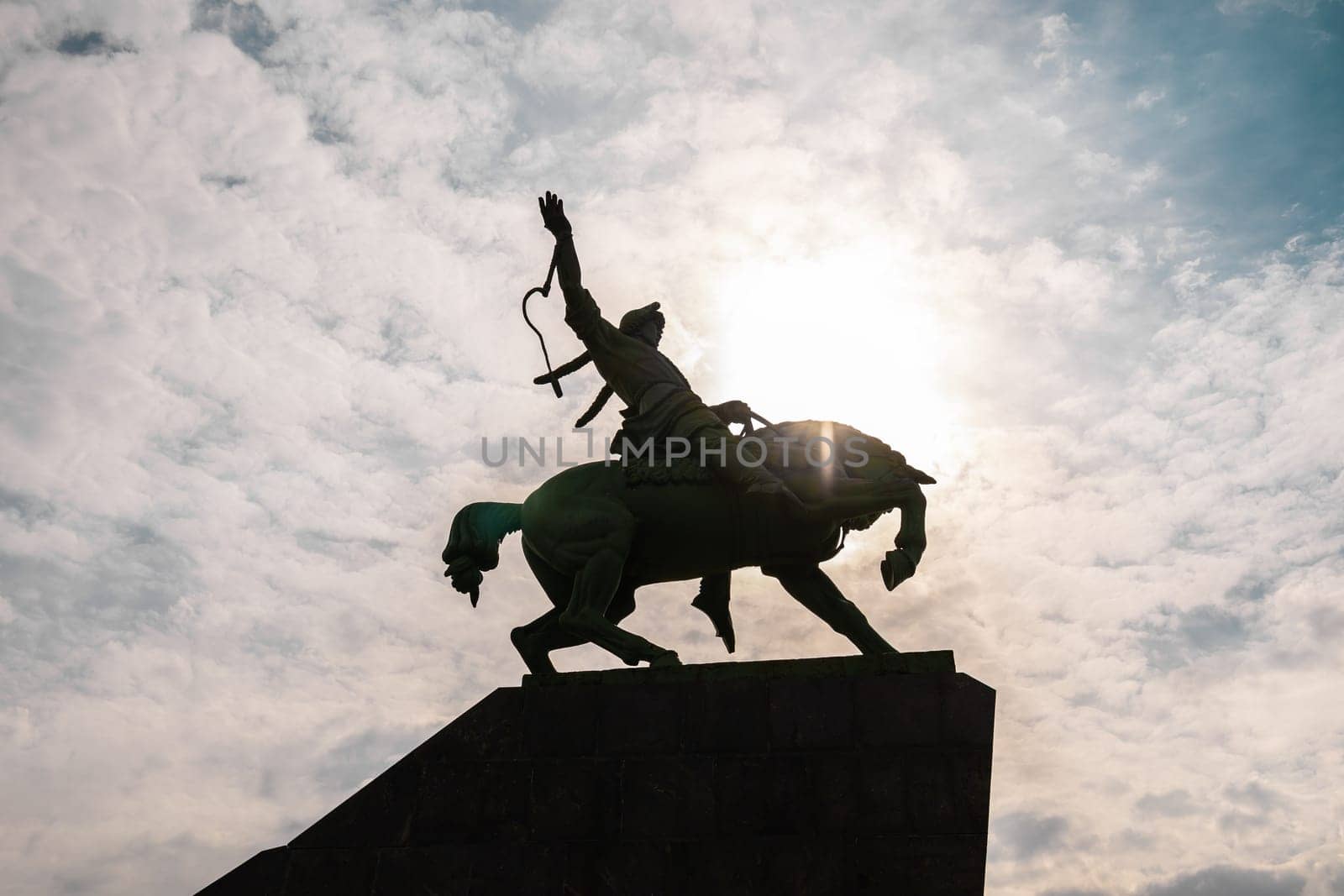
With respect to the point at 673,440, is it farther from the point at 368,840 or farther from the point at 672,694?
the point at 368,840

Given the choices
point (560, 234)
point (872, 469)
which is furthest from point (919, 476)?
point (560, 234)

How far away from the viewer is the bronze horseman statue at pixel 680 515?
369 inches

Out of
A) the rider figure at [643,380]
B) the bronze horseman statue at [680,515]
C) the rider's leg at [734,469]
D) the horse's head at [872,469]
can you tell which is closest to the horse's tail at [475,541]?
the bronze horseman statue at [680,515]

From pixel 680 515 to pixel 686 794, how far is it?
7.62 ft

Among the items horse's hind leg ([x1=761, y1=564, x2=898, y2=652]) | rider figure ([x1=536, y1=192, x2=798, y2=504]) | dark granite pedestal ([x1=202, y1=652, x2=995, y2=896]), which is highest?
rider figure ([x1=536, y1=192, x2=798, y2=504])

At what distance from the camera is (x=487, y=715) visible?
28.1ft

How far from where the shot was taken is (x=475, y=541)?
1005 centimetres

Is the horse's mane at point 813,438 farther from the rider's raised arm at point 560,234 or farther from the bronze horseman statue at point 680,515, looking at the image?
the rider's raised arm at point 560,234

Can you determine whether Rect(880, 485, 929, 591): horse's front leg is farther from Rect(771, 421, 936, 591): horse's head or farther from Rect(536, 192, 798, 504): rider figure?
Rect(536, 192, 798, 504): rider figure

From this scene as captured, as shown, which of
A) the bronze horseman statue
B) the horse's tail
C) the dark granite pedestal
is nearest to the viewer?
the dark granite pedestal

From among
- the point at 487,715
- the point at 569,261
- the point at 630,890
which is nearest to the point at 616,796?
the point at 630,890

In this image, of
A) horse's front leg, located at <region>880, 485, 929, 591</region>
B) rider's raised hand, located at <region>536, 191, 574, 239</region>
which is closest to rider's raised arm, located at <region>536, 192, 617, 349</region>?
rider's raised hand, located at <region>536, 191, 574, 239</region>

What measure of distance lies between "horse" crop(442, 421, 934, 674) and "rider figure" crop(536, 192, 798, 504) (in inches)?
9.5

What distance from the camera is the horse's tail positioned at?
10.0m
